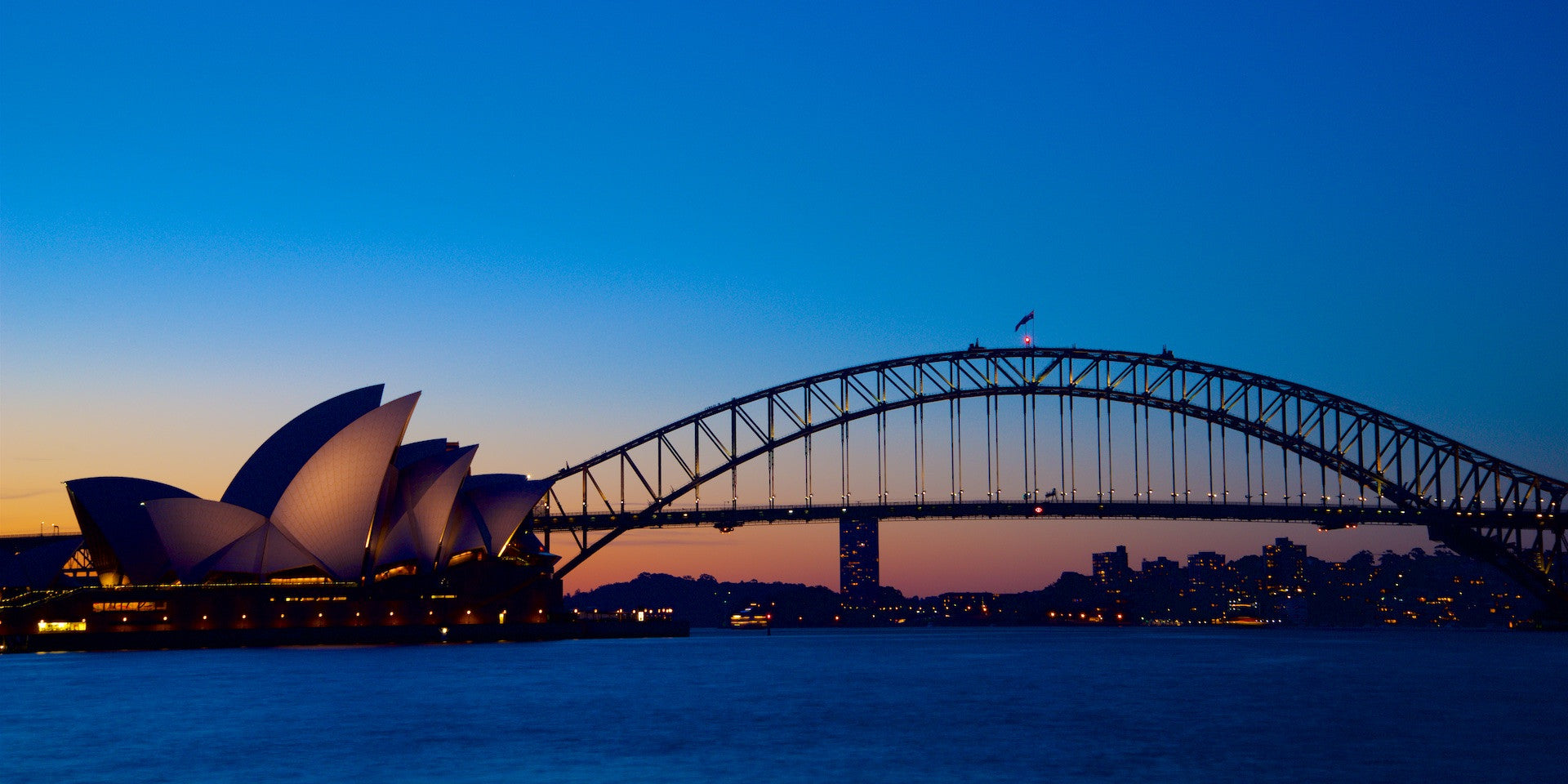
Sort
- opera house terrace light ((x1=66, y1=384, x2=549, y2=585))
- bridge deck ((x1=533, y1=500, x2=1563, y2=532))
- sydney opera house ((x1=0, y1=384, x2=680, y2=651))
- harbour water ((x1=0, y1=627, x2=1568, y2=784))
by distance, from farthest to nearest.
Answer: bridge deck ((x1=533, y1=500, x2=1563, y2=532)) < sydney opera house ((x1=0, y1=384, x2=680, y2=651)) < opera house terrace light ((x1=66, y1=384, x2=549, y2=585)) < harbour water ((x1=0, y1=627, x2=1568, y2=784))

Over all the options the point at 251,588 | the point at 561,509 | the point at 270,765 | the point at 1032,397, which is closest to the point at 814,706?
the point at 270,765

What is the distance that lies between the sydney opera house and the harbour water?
524 inches

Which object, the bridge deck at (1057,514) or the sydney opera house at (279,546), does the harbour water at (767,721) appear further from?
the bridge deck at (1057,514)

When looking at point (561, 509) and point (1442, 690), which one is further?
point (561, 509)

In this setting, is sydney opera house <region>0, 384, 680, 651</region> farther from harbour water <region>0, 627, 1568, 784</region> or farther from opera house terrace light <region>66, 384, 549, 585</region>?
harbour water <region>0, 627, 1568, 784</region>

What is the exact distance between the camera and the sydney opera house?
76938 mm

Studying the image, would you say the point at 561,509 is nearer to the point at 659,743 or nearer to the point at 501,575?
the point at 501,575

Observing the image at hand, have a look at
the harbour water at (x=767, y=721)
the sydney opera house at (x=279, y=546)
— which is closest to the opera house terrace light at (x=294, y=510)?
the sydney opera house at (x=279, y=546)

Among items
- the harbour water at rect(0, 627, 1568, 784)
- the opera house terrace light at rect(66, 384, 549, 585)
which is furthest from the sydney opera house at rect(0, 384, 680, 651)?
the harbour water at rect(0, 627, 1568, 784)

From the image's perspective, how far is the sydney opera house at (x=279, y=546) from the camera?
76938 millimetres

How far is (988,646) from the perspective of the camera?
4008 inches

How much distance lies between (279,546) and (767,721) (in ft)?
156

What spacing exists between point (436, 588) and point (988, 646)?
117 ft

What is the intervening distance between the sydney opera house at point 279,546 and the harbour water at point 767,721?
13.3 m
